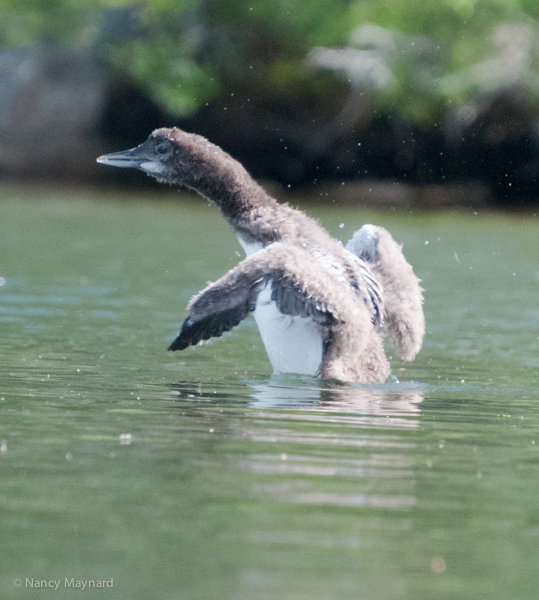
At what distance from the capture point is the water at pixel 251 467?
3369mm

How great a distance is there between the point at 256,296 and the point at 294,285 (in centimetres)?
22

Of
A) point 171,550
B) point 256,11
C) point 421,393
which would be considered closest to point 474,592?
point 171,550

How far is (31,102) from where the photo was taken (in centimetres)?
2736

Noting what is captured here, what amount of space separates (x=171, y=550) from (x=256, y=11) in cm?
2706

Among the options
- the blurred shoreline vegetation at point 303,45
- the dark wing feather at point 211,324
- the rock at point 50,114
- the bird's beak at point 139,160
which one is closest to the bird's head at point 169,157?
the bird's beak at point 139,160

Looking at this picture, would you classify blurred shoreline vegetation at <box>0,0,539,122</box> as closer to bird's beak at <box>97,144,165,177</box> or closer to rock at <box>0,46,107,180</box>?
rock at <box>0,46,107,180</box>

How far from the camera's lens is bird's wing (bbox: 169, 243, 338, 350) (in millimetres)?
6312

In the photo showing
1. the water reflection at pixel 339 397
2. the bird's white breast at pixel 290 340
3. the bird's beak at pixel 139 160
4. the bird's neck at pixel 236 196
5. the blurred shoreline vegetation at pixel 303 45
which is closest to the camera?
the water reflection at pixel 339 397

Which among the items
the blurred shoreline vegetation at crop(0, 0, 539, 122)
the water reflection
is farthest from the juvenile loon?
the blurred shoreline vegetation at crop(0, 0, 539, 122)

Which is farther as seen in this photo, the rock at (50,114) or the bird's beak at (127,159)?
the rock at (50,114)

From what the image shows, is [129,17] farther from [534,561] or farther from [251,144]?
[534,561]

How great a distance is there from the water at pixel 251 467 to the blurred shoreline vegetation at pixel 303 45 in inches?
632

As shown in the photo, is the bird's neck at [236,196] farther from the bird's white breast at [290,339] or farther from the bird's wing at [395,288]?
the bird's wing at [395,288]

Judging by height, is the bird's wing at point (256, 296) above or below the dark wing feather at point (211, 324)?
above
